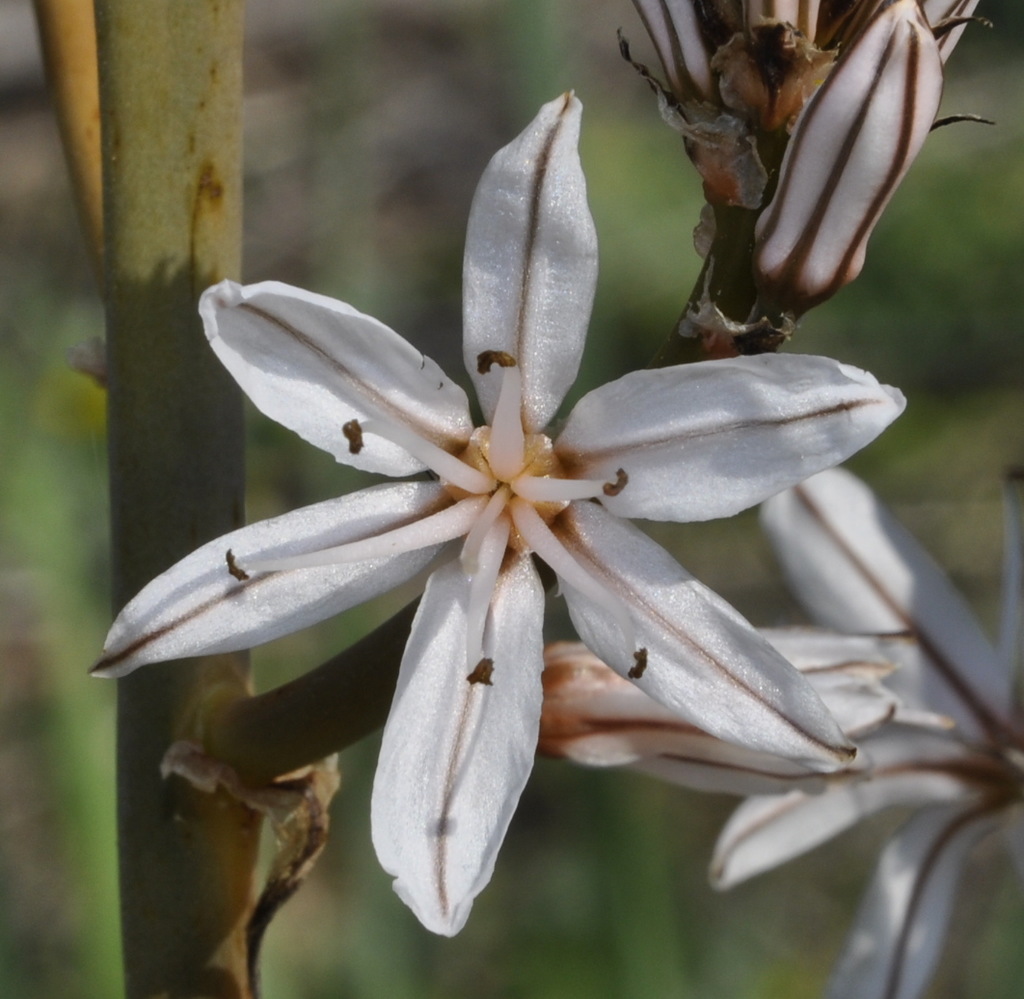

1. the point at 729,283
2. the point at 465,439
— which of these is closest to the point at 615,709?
the point at 465,439

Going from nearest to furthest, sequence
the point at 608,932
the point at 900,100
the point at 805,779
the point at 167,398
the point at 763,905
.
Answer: the point at 900,100
the point at 167,398
the point at 805,779
the point at 608,932
the point at 763,905

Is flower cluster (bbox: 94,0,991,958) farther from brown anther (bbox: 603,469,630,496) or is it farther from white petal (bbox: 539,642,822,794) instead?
white petal (bbox: 539,642,822,794)

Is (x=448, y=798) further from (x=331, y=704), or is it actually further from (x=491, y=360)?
(x=491, y=360)

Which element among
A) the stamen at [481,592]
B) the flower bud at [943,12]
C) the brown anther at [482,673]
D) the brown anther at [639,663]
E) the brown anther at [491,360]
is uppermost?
the flower bud at [943,12]

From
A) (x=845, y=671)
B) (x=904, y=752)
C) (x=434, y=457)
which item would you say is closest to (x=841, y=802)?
(x=904, y=752)

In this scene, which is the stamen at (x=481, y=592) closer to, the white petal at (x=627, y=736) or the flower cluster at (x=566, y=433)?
the flower cluster at (x=566, y=433)

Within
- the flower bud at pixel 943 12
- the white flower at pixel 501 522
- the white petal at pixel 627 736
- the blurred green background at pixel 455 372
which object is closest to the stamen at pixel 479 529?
the white flower at pixel 501 522

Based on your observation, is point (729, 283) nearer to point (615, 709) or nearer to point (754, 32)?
point (754, 32)
